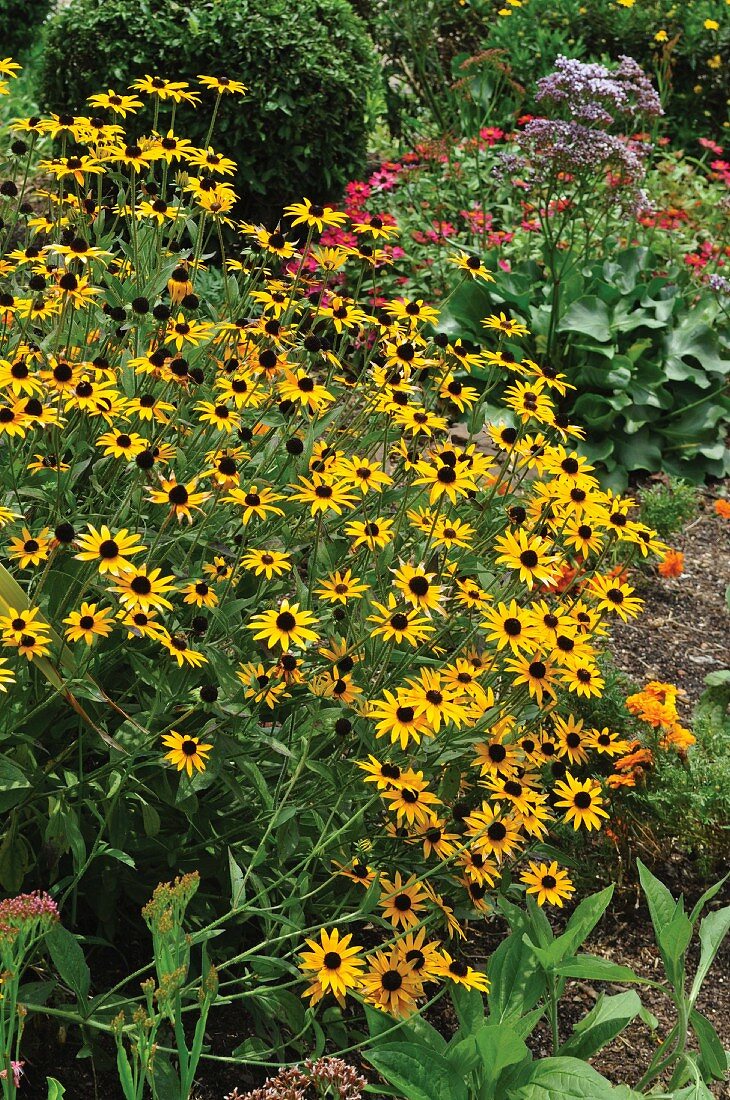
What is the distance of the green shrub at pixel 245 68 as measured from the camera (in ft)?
19.4

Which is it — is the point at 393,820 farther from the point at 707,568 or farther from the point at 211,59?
the point at 211,59

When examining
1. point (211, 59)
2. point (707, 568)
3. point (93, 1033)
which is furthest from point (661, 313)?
point (93, 1033)

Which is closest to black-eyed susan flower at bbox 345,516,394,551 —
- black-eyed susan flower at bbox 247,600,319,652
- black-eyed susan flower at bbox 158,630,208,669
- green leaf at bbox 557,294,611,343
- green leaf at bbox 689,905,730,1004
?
black-eyed susan flower at bbox 247,600,319,652

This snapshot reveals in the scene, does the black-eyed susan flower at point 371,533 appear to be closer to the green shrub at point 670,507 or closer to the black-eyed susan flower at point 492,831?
the black-eyed susan flower at point 492,831

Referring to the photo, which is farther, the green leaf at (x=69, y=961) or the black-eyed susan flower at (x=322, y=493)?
the black-eyed susan flower at (x=322, y=493)

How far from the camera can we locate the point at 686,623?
446 centimetres

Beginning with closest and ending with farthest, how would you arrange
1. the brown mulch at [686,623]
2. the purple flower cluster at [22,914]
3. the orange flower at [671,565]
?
the purple flower cluster at [22,914], the brown mulch at [686,623], the orange flower at [671,565]

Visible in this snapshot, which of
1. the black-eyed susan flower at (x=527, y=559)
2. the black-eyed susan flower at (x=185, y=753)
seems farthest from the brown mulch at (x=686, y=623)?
the black-eyed susan flower at (x=185, y=753)

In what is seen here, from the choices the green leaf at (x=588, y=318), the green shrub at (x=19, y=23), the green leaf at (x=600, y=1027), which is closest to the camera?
the green leaf at (x=600, y=1027)

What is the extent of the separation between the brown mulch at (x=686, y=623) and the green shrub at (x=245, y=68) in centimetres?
271

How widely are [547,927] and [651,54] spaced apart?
786 cm

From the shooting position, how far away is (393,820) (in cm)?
251

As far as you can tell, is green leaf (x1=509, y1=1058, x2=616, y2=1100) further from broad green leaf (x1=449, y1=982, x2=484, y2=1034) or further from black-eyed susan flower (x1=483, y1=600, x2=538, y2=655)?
black-eyed susan flower (x1=483, y1=600, x2=538, y2=655)

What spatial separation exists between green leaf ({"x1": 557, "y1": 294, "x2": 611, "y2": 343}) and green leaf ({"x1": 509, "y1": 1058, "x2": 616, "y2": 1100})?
133 inches
